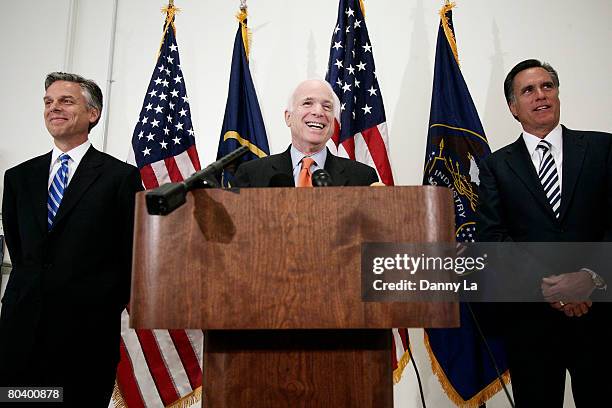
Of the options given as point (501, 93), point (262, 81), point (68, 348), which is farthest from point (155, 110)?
point (501, 93)

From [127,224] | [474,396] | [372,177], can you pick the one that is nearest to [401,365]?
[474,396]

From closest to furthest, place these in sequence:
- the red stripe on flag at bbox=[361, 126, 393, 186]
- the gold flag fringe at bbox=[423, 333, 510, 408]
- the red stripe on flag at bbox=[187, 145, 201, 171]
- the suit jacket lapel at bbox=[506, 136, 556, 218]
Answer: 1. the suit jacket lapel at bbox=[506, 136, 556, 218]
2. the gold flag fringe at bbox=[423, 333, 510, 408]
3. the red stripe on flag at bbox=[361, 126, 393, 186]
4. the red stripe on flag at bbox=[187, 145, 201, 171]

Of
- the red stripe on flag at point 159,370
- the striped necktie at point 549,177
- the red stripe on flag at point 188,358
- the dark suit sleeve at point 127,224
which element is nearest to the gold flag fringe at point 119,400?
the red stripe on flag at point 159,370

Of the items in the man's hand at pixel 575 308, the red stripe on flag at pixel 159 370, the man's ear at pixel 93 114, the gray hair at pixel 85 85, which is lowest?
the red stripe on flag at pixel 159 370

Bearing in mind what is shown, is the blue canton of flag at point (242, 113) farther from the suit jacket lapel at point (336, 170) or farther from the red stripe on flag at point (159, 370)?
the red stripe on flag at point (159, 370)

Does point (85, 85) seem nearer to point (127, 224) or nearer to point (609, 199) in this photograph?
point (127, 224)

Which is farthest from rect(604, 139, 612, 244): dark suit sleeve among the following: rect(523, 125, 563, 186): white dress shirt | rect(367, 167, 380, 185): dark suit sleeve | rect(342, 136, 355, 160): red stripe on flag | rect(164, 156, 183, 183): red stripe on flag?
rect(164, 156, 183, 183): red stripe on flag

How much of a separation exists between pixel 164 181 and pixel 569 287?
206 cm

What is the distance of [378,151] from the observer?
2.84 meters

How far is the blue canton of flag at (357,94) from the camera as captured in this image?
9.30 ft

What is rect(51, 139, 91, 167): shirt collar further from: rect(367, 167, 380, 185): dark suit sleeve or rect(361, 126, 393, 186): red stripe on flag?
rect(361, 126, 393, 186): red stripe on flag

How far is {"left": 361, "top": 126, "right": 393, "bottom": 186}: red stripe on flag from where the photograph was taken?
111 inches

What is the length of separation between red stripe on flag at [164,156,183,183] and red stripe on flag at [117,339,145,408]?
967 mm

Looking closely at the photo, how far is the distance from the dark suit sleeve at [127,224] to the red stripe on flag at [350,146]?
1157mm
